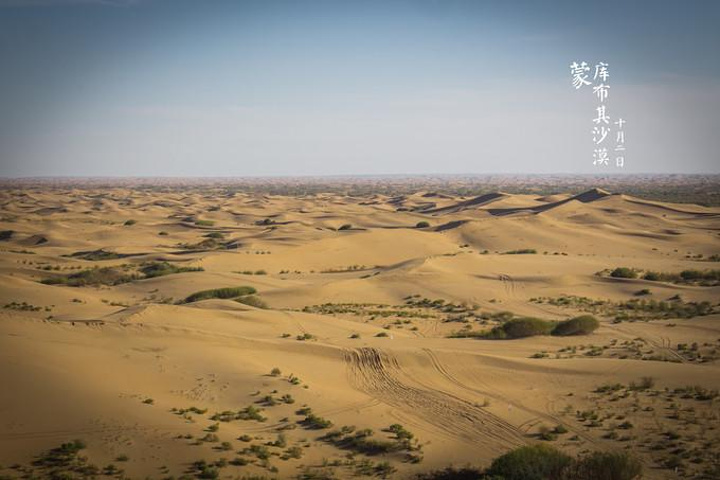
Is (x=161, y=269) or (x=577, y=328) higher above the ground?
(x=577, y=328)

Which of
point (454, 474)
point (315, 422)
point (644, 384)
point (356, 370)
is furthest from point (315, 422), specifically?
point (644, 384)

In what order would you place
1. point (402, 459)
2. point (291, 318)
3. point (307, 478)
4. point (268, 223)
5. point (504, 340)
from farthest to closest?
point (268, 223) → point (291, 318) → point (504, 340) → point (402, 459) → point (307, 478)

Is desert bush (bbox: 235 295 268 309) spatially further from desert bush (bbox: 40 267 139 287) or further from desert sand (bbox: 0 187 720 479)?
A: desert bush (bbox: 40 267 139 287)

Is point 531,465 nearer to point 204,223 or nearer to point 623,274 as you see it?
point 623,274

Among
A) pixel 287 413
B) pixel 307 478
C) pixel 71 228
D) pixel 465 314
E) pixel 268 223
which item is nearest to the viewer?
pixel 307 478

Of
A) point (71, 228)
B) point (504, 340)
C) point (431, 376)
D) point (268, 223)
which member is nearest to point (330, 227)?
point (268, 223)

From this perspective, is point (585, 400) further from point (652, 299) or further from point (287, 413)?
point (652, 299)

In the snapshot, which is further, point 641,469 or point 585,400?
point 585,400
